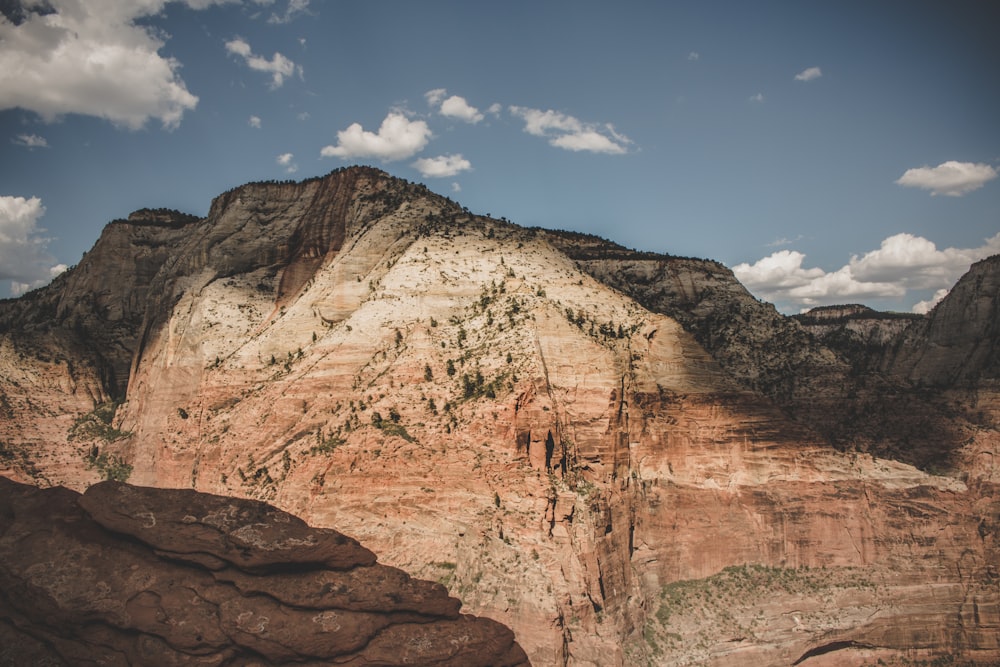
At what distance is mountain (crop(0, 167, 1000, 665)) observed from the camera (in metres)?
34.6

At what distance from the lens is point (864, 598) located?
4200cm

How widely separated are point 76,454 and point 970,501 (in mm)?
70690

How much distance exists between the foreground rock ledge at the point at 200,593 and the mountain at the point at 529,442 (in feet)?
42.5

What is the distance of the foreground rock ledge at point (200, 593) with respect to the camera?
53.9 feet

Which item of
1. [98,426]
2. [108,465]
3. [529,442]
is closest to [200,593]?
[529,442]

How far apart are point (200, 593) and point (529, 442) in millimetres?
20868

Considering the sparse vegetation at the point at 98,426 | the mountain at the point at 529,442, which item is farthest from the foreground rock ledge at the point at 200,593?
the sparse vegetation at the point at 98,426

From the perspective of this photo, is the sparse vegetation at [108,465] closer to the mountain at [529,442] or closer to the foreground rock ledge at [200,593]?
the mountain at [529,442]

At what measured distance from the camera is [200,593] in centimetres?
1767

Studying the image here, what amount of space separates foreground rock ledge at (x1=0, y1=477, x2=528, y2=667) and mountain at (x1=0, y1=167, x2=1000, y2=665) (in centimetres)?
1295

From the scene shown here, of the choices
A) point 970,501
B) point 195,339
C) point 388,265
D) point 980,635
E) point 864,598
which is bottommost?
point 980,635

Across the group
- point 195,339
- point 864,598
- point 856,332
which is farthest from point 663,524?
point 856,332

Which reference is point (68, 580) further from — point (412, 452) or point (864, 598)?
point (864, 598)

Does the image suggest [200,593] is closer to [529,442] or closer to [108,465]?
[529,442]
